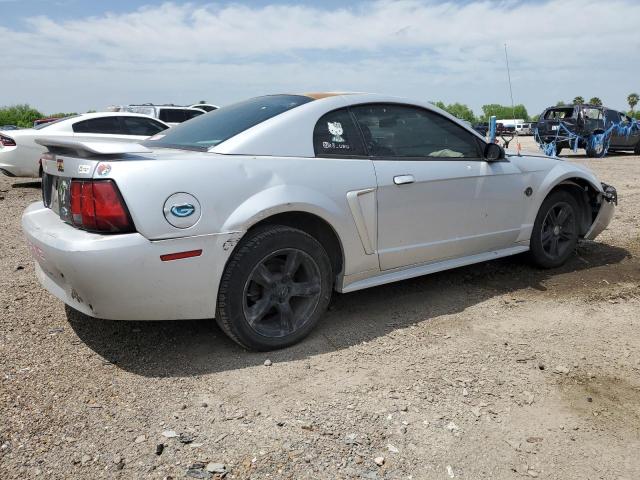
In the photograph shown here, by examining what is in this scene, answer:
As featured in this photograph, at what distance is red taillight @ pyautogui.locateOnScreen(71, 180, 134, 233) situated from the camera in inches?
110

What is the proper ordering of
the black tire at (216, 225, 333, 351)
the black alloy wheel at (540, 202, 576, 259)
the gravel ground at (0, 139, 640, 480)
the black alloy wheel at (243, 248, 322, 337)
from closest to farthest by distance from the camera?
1. the gravel ground at (0, 139, 640, 480)
2. the black tire at (216, 225, 333, 351)
3. the black alloy wheel at (243, 248, 322, 337)
4. the black alloy wheel at (540, 202, 576, 259)

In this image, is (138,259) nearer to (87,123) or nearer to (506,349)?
(506,349)

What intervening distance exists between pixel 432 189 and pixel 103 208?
7.08 feet

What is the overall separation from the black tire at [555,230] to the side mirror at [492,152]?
0.81 meters

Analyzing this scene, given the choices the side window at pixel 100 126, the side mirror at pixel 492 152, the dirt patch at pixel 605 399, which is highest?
the side window at pixel 100 126

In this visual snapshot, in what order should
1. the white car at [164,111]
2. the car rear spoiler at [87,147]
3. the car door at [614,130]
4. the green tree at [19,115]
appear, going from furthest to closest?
the green tree at [19,115] < the car door at [614,130] < the white car at [164,111] < the car rear spoiler at [87,147]

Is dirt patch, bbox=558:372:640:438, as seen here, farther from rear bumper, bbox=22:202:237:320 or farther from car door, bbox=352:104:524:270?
rear bumper, bbox=22:202:237:320

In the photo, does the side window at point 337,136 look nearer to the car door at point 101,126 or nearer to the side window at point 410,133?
the side window at point 410,133

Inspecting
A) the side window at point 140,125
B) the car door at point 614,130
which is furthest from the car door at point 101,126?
the car door at point 614,130

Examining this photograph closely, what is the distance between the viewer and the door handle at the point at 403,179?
144 inches

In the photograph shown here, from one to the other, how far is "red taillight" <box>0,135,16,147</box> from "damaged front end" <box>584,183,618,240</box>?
9.49 m

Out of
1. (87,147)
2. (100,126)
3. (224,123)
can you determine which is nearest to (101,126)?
(100,126)

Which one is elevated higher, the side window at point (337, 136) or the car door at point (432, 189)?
the side window at point (337, 136)

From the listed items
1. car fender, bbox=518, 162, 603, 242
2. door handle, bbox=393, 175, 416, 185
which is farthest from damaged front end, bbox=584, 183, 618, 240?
door handle, bbox=393, 175, 416, 185
